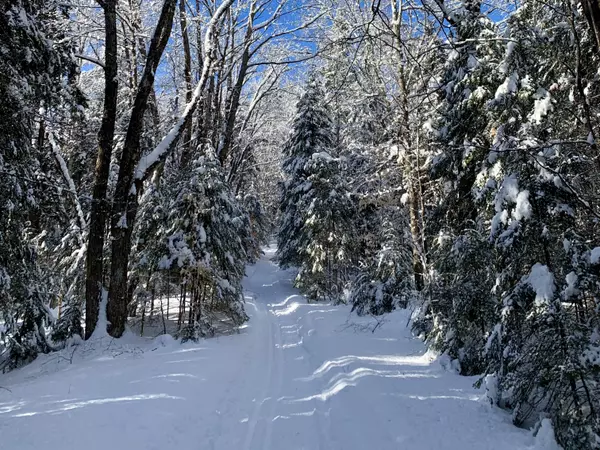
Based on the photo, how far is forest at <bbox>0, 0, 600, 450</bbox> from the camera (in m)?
4.35

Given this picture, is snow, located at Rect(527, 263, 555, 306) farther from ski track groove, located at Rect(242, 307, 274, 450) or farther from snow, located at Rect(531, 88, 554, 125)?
ski track groove, located at Rect(242, 307, 274, 450)

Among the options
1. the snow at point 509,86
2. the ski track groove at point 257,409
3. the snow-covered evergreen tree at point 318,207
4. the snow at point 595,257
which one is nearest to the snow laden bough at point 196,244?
the ski track groove at point 257,409

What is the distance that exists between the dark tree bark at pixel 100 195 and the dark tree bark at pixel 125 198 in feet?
0.86

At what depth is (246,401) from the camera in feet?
20.6

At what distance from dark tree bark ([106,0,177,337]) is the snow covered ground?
734 millimetres

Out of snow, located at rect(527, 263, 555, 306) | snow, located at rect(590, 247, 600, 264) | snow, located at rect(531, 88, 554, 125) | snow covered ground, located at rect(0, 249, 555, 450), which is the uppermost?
snow, located at rect(531, 88, 554, 125)

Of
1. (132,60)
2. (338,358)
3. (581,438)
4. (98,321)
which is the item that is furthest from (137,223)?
(581,438)

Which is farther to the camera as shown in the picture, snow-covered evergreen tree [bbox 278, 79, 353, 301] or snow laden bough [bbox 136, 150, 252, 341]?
snow-covered evergreen tree [bbox 278, 79, 353, 301]

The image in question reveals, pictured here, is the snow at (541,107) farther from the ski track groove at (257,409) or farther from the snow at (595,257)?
the ski track groove at (257,409)

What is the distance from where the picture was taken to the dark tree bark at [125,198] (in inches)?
339

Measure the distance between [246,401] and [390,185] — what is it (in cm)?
1177

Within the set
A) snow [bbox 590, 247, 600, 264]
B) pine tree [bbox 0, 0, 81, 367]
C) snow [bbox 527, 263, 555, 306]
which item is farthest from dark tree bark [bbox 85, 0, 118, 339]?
snow [bbox 590, 247, 600, 264]

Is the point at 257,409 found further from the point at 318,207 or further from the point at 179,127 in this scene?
the point at 318,207

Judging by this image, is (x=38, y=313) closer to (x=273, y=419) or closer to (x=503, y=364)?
(x=273, y=419)
